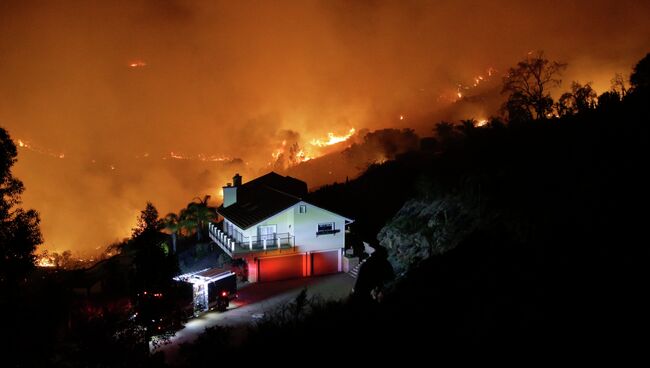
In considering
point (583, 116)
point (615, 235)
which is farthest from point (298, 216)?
point (615, 235)

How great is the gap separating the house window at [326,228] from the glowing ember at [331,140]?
44.8 meters

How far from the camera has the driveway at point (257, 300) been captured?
23103 millimetres

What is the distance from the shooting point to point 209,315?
26.0 meters

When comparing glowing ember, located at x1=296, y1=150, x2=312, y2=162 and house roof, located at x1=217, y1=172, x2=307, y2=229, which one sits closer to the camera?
house roof, located at x1=217, y1=172, x2=307, y2=229

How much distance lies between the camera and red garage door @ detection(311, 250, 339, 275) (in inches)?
1289

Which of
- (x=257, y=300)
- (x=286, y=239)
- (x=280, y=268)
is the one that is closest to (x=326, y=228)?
(x=286, y=239)

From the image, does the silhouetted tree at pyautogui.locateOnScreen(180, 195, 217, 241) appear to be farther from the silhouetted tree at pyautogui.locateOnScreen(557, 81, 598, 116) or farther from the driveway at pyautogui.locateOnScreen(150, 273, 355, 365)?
the silhouetted tree at pyautogui.locateOnScreen(557, 81, 598, 116)

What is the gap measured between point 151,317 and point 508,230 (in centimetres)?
1364

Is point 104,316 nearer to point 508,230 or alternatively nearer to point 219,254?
point 508,230

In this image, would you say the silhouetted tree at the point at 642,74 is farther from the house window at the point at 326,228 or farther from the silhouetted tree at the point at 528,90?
the house window at the point at 326,228

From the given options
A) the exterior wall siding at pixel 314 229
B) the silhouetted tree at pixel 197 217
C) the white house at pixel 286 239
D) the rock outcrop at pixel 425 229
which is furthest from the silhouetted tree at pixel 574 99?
the silhouetted tree at pixel 197 217

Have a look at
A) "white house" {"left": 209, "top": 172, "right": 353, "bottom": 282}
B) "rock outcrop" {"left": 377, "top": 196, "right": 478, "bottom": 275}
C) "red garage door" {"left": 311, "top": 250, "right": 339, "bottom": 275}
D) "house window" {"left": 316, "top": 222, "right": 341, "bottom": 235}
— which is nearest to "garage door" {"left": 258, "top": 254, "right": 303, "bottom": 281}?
"white house" {"left": 209, "top": 172, "right": 353, "bottom": 282}

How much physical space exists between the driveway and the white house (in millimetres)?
818

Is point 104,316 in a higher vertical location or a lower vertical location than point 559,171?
lower
